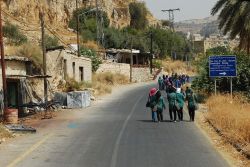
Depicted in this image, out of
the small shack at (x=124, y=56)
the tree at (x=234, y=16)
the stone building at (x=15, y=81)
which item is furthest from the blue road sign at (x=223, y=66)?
the small shack at (x=124, y=56)

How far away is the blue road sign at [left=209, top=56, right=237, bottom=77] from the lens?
95.5ft

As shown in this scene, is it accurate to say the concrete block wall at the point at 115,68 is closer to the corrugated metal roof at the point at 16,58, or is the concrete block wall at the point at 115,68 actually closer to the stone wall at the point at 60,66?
the stone wall at the point at 60,66

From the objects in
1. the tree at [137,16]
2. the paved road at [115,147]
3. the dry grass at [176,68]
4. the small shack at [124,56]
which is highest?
the tree at [137,16]

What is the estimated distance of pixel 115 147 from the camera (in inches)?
600

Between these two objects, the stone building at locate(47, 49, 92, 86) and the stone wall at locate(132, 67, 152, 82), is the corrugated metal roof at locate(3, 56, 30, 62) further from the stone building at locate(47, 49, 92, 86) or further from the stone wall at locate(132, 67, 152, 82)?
the stone wall at locate(132, 67, 152, 82)

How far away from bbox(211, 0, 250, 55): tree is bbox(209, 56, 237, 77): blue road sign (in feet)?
17.6

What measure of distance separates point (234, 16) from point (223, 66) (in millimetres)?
7134

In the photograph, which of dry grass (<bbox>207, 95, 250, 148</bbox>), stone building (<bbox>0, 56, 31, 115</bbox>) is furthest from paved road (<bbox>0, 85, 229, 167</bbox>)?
stone building (<bbox>0, 56, 31, 115</bbox>)

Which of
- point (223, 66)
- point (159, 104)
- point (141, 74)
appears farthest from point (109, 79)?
point (159, 104)

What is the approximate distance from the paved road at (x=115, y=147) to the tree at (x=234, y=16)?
1456 cm

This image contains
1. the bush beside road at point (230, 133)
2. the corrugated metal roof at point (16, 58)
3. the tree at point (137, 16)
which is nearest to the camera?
the bush beside road at point (230, 133)

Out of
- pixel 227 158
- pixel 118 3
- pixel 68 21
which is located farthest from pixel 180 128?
pixel 118 3

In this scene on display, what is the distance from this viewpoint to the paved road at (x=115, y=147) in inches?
500

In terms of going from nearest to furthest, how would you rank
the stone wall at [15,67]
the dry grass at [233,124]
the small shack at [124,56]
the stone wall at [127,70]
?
1. the dry grass at [233,124]
2. the stone wall at [15,67]
3. the stone wall at [127,70]
4. the small shack at [124,56]
